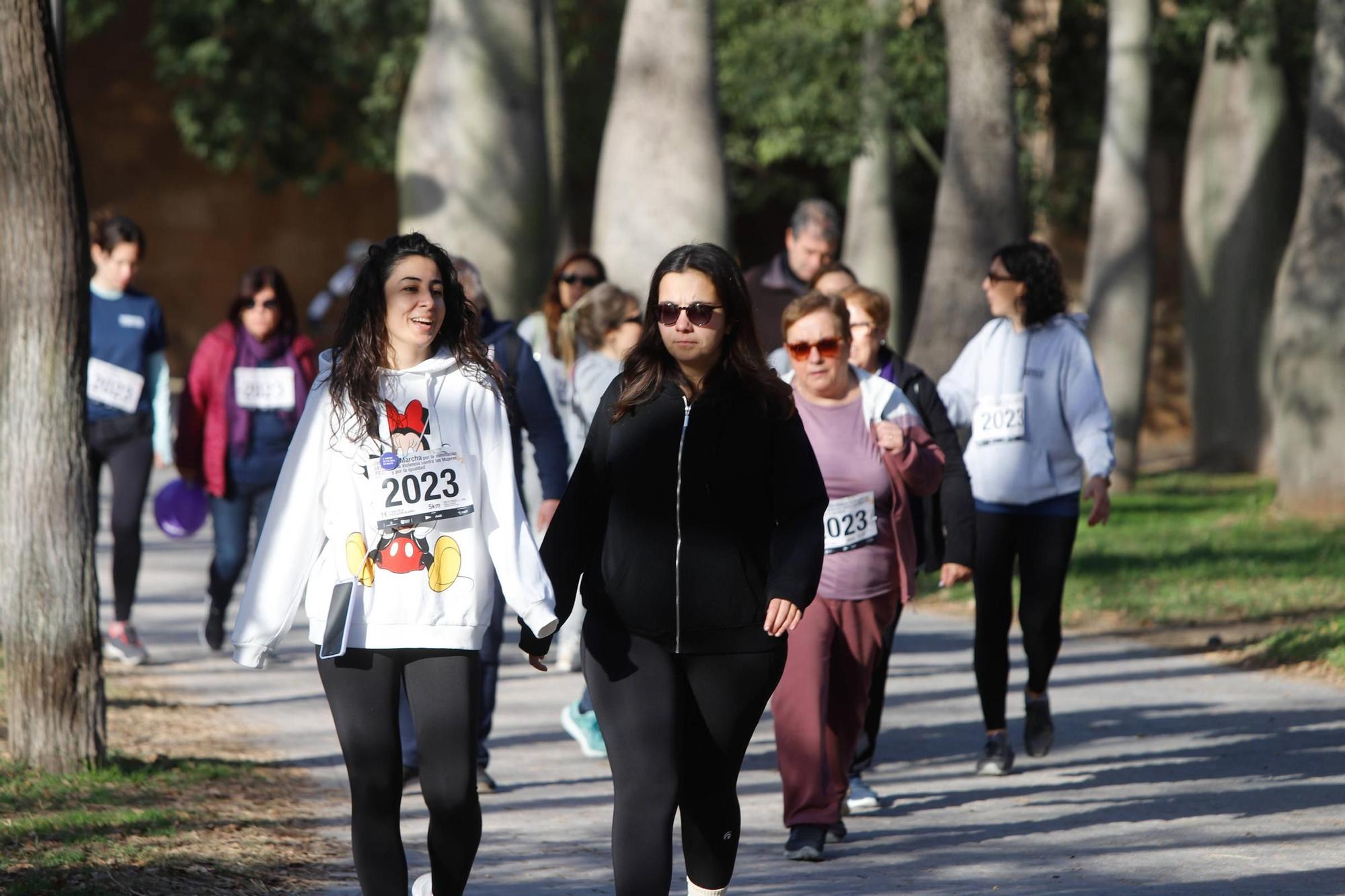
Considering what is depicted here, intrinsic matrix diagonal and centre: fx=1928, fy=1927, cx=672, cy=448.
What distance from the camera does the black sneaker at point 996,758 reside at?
7.49 metres

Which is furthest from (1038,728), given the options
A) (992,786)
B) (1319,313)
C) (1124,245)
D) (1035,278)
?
(1124,245)

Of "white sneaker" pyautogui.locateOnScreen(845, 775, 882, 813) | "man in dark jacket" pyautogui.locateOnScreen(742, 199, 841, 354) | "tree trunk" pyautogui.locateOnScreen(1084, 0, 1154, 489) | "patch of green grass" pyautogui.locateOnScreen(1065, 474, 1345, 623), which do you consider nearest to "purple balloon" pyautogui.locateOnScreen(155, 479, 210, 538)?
"man in dark jacket" pyautogui.locateOnScreen(742, 199, 841, 354)

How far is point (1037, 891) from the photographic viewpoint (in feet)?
18.3

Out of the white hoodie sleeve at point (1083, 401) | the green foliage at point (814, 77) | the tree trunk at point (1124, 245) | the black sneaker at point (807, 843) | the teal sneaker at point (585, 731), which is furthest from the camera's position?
the green foliage at point (814, 77)

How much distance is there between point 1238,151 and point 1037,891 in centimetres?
1821

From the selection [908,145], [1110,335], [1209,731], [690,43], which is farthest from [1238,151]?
[1209,731]

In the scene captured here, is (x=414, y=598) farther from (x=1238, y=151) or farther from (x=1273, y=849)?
(x=1238, y=151)

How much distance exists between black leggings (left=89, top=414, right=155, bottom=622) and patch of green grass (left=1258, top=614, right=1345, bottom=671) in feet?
19.6

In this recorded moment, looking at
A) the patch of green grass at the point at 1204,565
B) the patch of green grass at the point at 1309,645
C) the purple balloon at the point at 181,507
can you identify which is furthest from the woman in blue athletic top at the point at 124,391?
the patch of green grass at the point at 1309,645

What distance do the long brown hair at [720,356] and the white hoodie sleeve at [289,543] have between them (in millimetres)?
738

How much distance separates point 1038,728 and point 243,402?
14.4 ft

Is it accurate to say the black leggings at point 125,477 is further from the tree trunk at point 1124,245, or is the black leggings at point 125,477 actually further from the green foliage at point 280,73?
the green foliage at point 280,73

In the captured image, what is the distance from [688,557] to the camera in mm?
4621

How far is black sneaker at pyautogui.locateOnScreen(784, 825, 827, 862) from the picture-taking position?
6.00 meters
